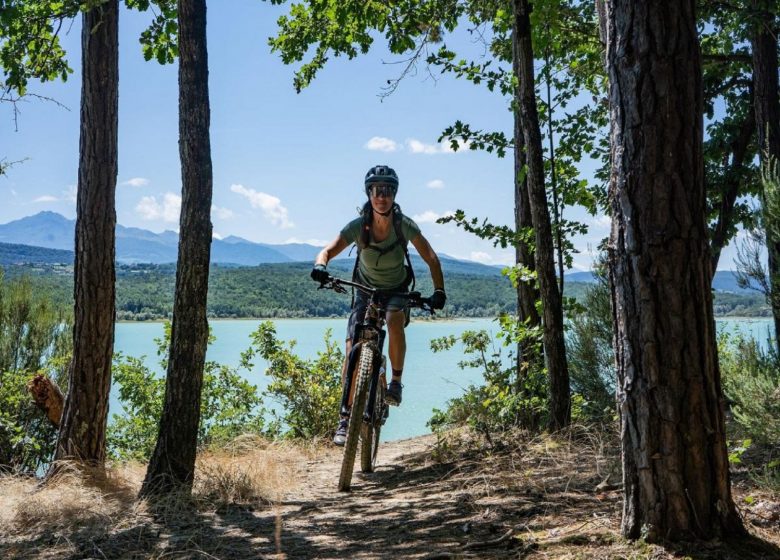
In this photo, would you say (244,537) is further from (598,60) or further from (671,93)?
(598,60)

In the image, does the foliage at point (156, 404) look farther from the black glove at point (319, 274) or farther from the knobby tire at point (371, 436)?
the black glove at point (319, 274)

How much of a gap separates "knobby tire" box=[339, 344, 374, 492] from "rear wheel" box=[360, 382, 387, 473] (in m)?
0.23

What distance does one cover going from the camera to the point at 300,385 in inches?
433

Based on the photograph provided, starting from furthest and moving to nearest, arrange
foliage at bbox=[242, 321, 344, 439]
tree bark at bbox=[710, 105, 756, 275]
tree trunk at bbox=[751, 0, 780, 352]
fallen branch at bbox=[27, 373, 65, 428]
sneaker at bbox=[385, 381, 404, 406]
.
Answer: tree bark at bbox=[710, 105, 756, 275], foliage at bbox=[242, 321, 344, 439], tree trunk at bbox=[751, 0, 780, 352], fallen branch at bbox=[27, 373, 65, 428], sneaker at bbox=[385, 381, 404, 406]

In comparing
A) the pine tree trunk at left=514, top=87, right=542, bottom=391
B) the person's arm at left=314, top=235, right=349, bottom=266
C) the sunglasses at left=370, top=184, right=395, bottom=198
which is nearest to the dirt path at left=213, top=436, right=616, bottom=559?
the pine tree trunk at left=514, top=87, right=542, bottom=391

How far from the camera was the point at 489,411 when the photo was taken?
6.67 metres

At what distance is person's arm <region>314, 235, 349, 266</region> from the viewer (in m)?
5.32

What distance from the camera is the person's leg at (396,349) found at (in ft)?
17.7

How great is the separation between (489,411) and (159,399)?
8.84 metres

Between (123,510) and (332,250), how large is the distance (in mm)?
2481

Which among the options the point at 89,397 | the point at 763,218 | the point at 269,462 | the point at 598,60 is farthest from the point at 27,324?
the point at 763,218

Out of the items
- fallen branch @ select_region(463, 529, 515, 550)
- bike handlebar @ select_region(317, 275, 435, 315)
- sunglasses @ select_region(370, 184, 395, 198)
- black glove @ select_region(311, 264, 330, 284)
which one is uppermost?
sunglasses @ select_region(370, 184, 395, 198)

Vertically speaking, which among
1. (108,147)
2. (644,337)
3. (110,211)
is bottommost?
(644,337)

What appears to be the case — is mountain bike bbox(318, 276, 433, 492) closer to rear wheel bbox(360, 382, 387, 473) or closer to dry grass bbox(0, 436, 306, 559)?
rear wheel bbox(360, 382, 387, 473)
